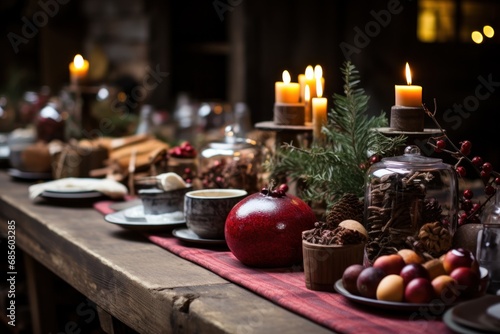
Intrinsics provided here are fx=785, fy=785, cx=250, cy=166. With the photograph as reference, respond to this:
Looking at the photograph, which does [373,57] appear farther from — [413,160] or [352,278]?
[352,278]

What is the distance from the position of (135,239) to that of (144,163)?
2.03 ft

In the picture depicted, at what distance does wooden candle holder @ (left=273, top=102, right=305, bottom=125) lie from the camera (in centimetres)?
185

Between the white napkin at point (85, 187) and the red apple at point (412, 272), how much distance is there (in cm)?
135

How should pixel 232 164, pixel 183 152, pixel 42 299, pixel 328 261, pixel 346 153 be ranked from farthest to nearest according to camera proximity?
pixel 42 299, pixel 183 152, pixel 232 164, pixel 346 153, pixel 328 261

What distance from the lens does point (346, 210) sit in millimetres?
1455

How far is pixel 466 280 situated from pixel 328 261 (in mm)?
237

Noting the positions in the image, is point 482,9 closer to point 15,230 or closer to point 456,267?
point 15,230

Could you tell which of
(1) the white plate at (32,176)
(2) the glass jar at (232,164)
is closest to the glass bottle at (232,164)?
(2) the glass jar at (232,164)

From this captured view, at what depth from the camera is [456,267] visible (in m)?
1.15

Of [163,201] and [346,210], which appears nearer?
[346,210]

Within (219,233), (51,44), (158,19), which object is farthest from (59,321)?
(51,44)

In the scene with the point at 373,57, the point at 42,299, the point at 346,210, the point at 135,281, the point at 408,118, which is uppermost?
the point at 373,57

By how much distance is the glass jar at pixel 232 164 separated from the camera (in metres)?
1.94

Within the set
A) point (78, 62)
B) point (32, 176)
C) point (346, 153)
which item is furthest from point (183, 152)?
point (32, 176)
